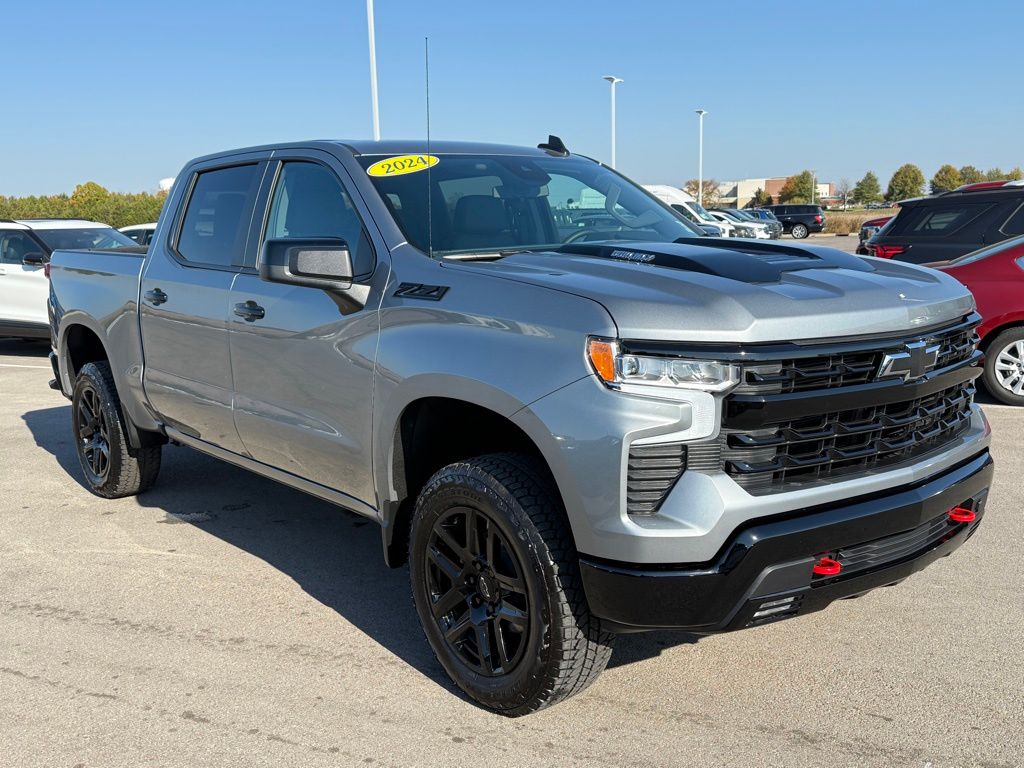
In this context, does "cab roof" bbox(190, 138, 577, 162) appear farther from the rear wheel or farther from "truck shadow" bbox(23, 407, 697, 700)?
the rear wheel

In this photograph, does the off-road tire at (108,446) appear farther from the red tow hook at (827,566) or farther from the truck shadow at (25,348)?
the truck shadow at (25,348)

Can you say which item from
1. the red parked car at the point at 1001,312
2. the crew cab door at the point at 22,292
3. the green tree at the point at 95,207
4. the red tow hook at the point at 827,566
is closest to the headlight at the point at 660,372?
the red tow hook at the point at 827,566

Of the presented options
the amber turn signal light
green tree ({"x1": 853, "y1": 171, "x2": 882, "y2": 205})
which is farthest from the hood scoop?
green tree ({"x1": 853, "y1": 171, "x2": 882, "y2": 205})

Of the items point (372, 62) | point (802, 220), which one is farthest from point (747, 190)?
point (372, 62)

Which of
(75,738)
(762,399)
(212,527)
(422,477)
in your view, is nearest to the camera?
(762,399)

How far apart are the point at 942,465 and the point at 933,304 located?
0.51 metres

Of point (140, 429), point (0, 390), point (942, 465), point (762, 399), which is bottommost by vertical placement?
point (0, 390)

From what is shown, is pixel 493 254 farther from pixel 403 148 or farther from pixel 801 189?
pixel 801 189

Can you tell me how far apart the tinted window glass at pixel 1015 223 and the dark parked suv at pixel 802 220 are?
4166cm

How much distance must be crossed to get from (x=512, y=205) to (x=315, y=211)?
0.81 meters

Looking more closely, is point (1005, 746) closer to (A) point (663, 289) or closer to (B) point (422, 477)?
(A) point (663, 289)

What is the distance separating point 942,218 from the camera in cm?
997

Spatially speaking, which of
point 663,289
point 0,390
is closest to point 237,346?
point 663,289

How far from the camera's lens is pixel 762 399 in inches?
108
